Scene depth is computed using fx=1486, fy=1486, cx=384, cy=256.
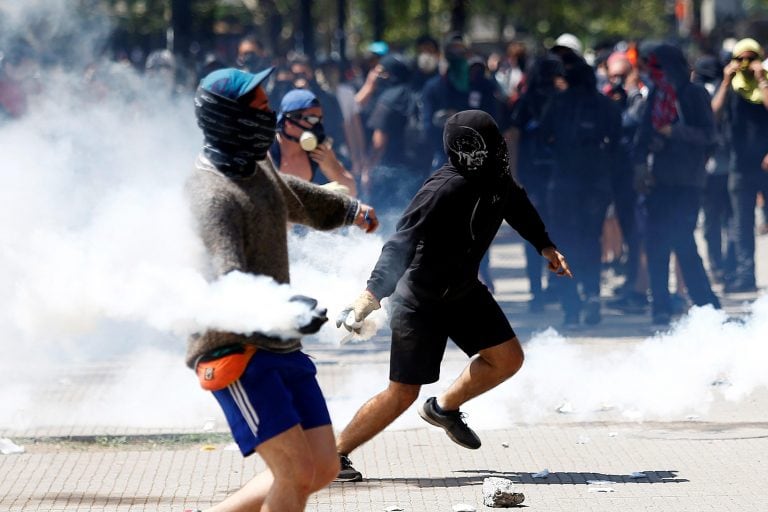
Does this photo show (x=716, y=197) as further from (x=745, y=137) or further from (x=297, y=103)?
(x=297, y=103)

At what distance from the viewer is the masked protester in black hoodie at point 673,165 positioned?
10453 mm

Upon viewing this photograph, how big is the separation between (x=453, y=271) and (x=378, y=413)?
0.67 meters

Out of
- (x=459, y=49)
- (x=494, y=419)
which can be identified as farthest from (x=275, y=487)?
(x=459, y=49)

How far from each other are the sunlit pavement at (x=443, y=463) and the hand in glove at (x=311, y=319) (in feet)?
5.80

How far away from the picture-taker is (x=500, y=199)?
238 inches

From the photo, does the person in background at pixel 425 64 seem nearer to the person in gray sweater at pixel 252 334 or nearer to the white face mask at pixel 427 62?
the white face mask at pixel 427 62

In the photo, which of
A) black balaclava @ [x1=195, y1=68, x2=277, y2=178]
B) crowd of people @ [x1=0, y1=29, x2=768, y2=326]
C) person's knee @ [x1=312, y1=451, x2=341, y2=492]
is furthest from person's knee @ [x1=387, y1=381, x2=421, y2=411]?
crowd of people @ [x1=0, y1=29, x2=768, y2=326]

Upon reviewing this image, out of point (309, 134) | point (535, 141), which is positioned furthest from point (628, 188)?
point (309, 134)

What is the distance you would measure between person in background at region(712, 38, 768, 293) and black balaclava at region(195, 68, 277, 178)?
24.9 ft

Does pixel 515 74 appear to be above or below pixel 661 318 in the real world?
above

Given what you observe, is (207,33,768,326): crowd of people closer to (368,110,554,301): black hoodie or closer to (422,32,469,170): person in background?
(422,32,469,170): person in background

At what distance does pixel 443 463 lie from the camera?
6.59m

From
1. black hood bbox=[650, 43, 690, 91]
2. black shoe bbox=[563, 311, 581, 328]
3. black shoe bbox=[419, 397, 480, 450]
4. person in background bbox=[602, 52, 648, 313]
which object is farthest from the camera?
person in background bbox=[602, 52, 648, 313]

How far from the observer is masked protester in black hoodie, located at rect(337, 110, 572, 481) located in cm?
594
